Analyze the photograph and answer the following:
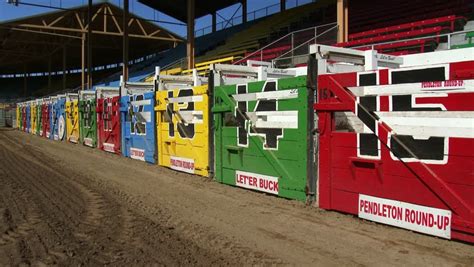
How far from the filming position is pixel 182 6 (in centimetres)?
3744

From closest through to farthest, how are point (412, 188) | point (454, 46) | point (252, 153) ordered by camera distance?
point (412, 188), point (252, 153), point (454, 46)

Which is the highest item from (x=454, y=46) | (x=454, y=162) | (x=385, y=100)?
(x=454, y=46)

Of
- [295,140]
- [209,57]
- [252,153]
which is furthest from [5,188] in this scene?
[209,57]

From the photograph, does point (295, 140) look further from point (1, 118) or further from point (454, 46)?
point (1, 118)

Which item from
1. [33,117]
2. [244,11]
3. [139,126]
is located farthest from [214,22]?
[139,126]

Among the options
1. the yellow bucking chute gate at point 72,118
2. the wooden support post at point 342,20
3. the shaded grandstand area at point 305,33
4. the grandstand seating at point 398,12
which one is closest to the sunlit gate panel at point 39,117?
the yellow bucking chute gate at point 72,118

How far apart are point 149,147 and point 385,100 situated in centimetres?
898

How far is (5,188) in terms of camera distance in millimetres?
9812

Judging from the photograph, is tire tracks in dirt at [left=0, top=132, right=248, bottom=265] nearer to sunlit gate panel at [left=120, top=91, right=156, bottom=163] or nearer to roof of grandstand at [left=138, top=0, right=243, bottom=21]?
sunlit gate panel at [left=120, top=91, right=156, bottom=163]

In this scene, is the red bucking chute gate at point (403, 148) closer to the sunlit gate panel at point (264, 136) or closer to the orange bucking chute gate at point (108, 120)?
the sunlit gate panel at point (264, 136)

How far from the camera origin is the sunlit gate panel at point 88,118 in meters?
20.0

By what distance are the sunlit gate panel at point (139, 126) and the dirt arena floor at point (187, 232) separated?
3907 millimetres

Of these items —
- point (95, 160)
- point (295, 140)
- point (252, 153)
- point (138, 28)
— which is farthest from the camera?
point (138, 28)

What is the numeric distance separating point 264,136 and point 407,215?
3287 millimetres
